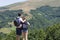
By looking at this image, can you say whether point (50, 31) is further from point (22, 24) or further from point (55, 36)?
point (22, 24)

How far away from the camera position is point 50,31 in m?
86.2

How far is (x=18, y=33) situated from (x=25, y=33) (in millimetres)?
491

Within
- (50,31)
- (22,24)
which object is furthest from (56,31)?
(22,24)

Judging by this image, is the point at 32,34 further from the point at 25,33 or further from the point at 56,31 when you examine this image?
the point at 25,33

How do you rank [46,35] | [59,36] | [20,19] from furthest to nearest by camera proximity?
[46,35] → [59,36] → [20,19]

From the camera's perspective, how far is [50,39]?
81.2 metres

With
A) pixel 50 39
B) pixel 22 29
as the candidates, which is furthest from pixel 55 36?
pixel 22 29

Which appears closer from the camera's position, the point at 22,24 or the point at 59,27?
the point at 22,24

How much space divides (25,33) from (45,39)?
64.0 m

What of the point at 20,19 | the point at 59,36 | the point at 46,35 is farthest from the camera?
the point at 46,35

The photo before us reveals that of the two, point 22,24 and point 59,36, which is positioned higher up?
point 22,24

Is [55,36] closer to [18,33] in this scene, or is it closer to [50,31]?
[50,31]

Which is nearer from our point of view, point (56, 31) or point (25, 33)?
point (25, 33)

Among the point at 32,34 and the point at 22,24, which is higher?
the point at 22,24
